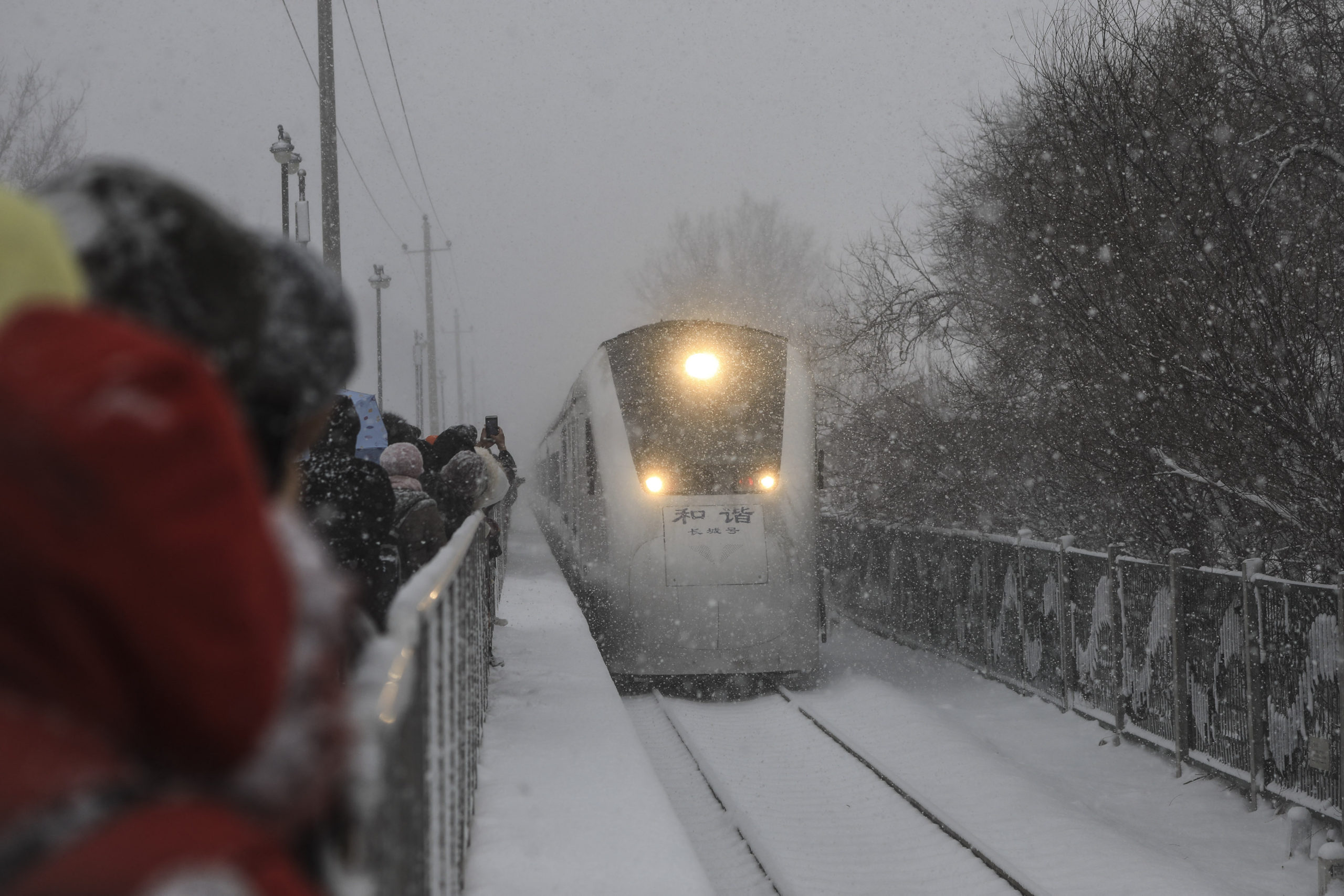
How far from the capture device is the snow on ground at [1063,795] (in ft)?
21.1

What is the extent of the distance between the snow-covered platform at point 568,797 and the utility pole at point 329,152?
19.4 ft

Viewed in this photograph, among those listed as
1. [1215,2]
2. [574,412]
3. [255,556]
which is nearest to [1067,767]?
[1215,2]

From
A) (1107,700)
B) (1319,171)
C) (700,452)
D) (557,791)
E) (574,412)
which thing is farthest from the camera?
(574,412)

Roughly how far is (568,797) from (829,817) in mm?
2422

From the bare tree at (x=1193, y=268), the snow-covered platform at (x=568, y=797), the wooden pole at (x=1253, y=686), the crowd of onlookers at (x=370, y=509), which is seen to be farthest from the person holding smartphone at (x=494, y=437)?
the wooden pole at (x=1253, y=686)

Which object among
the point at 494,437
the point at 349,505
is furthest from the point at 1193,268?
the point at 494,437

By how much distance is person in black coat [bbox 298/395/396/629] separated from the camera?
422cm

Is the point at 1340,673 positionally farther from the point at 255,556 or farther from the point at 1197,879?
the point at 255,556

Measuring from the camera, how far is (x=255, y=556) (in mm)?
1018

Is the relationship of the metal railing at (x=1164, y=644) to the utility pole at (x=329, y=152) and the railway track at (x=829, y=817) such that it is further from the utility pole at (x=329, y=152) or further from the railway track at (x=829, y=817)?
the utility pole at (x=329, y=152)

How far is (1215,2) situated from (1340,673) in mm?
5051

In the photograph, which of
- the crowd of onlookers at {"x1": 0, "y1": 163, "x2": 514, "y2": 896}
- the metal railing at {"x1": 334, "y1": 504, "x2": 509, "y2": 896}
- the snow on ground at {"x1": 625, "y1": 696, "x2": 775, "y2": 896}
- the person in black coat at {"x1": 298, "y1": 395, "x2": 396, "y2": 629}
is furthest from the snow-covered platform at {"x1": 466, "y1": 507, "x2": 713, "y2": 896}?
the crowd of onlookers at {"x1": 0, "y1": 163, "x2": 514, "y2": 896}

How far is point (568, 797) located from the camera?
19.1ft

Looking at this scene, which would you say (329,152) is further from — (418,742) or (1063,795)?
(418,742)
